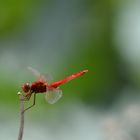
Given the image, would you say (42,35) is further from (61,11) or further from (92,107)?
(92,107)

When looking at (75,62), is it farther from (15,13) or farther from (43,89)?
(43,89)

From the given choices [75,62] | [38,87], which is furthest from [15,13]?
[38,87]

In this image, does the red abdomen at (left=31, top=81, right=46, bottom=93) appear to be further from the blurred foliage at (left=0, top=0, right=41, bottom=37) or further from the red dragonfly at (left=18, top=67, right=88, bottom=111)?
the blurred foliage at (left=0, top=0, right=41, bottom=37)

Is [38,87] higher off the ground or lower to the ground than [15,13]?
higher

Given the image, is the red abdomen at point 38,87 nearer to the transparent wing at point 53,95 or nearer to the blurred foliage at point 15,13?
the transparent wing at point 53,95

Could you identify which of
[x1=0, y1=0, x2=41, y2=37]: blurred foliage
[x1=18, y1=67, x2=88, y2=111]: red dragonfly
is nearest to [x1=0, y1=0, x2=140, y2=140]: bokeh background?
[x1=0, y1=0, x2=41, y2=37]: blurred foliage

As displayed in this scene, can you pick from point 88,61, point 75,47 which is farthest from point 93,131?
point 75,47

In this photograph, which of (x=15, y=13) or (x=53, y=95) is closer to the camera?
(x=53, y=95)

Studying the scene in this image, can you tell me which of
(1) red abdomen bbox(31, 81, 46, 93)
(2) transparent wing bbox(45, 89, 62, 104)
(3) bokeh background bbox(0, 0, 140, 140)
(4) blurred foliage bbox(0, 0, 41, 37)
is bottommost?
(3) bokeh background bbox(0, 0, 140, 140)
